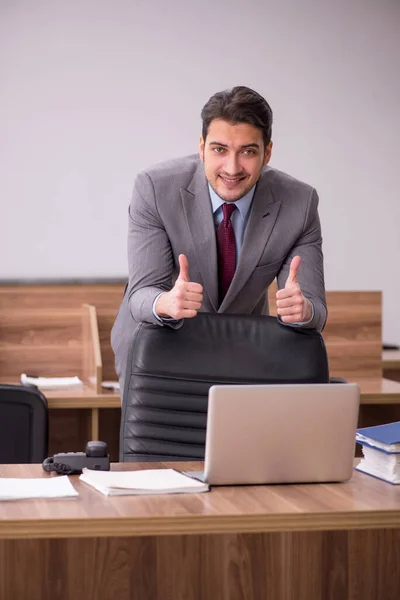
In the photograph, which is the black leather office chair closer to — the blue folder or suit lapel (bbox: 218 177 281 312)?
suit lapel (bbox: 218 177 281 312)

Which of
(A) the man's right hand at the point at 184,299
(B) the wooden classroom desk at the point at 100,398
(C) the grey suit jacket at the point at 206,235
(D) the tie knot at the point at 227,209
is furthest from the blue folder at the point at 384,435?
(B) the wooden classroom desk at the point at 100,398

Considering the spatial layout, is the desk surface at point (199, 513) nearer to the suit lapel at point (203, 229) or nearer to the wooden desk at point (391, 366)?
the suit lapel at point (203, 229)

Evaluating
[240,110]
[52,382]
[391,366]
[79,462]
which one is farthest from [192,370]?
[391,366]

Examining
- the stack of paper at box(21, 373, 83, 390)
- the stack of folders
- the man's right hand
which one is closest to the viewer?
the stack of folders

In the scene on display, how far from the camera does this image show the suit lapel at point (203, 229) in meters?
2.64

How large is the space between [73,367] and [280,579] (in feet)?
7.82

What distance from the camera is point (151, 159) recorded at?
489 centimetres

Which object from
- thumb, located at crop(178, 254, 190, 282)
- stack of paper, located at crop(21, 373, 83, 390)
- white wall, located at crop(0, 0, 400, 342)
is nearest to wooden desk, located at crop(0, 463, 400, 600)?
thumb, located at crop(178, 254, 190, 282)

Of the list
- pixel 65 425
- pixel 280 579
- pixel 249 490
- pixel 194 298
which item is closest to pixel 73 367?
pixel 65 425

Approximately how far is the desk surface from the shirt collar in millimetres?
1065

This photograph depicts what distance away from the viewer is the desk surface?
5.08 ft

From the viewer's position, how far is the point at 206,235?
8.64ft

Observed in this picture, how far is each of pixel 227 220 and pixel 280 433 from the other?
0.98m

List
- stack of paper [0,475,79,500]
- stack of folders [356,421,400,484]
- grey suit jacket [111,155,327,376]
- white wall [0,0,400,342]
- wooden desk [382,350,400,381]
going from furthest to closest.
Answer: white wall [0,0,400,342], wooden desk [382,350,400,381], grey suit jacket [111,155,327,376], stack of folders [356,421,400,484], stack of paper [0,475,79,500]
